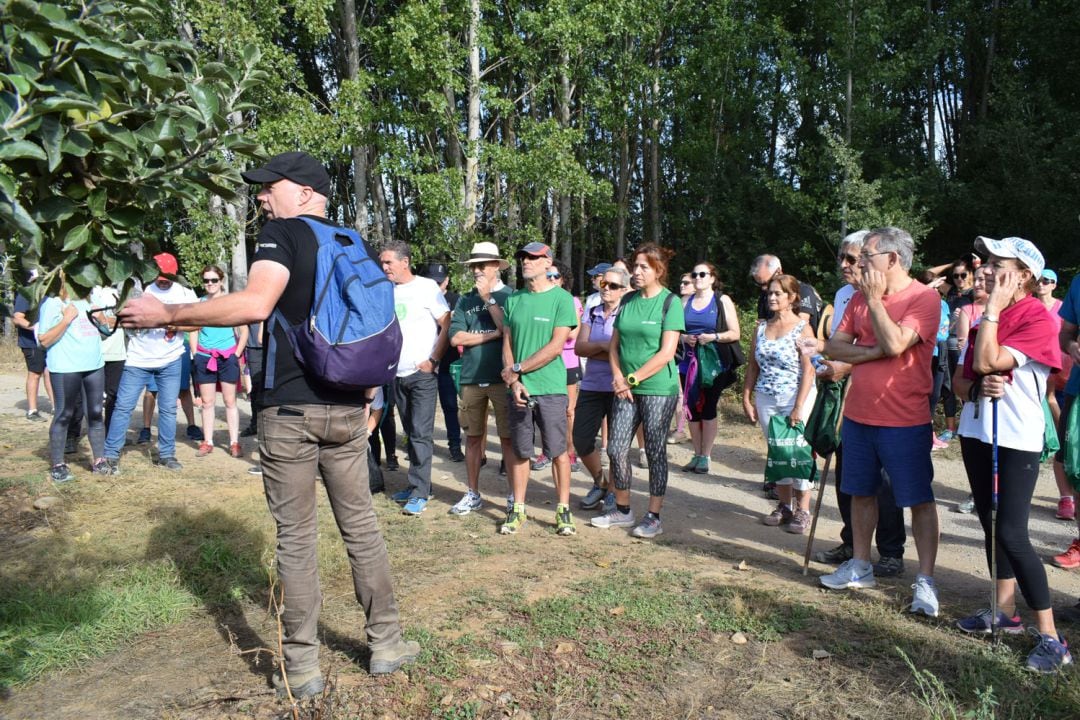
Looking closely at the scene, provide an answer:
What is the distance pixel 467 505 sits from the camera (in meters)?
6.45

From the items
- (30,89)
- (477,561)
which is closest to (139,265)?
(30,89)

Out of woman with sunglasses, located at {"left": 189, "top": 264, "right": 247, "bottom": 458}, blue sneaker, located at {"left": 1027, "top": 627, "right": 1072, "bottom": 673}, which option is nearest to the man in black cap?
blue sneaker, located at {"left": 1027, "top": 627, "right": 1072, "bottom": 673}

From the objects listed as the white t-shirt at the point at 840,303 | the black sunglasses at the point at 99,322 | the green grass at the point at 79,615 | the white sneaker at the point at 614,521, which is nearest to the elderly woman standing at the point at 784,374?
the white t-shirt at the point at 840,303

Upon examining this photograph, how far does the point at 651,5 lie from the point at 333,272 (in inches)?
810

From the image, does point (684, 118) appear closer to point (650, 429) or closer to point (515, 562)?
point (650, 429)

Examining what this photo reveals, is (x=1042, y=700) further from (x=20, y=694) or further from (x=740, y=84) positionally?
(x=740, y=84)

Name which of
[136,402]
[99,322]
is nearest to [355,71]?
[136,402]

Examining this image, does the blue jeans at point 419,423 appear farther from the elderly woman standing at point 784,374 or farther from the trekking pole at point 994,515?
the trekking pole at point 994,515

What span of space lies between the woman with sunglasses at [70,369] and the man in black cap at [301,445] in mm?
4631

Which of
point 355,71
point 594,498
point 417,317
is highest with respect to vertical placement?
point 355,71

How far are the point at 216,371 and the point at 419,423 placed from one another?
3189mm

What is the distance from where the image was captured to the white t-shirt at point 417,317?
663cm

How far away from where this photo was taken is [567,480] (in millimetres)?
5914

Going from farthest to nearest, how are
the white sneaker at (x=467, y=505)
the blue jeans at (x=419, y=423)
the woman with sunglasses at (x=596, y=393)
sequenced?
the blue jeans at (x=419, y=423)
the white sneaker at (x=467, y=505)
the woman with sunglasses at (x=596, y=393)
